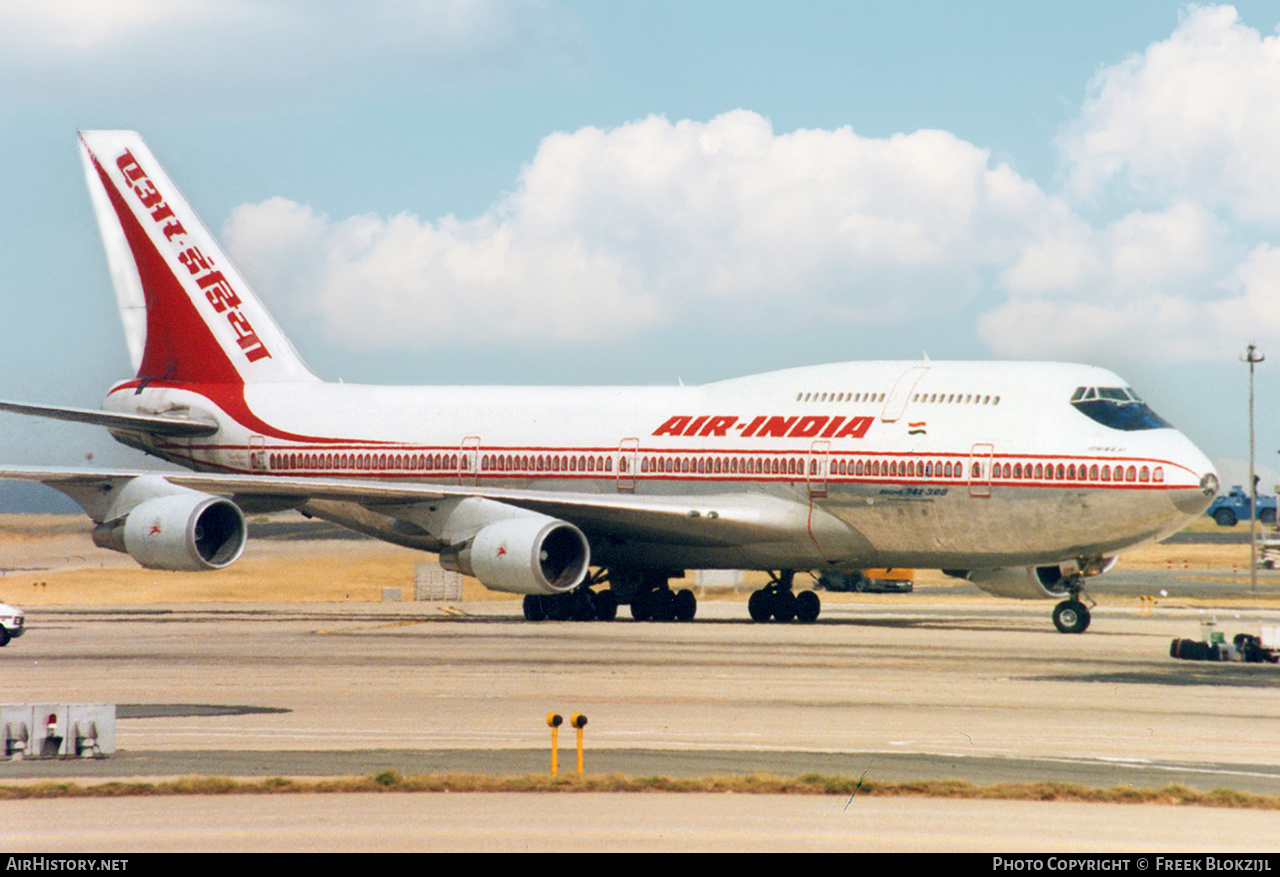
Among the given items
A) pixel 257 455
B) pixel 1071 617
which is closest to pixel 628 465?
pixel 1071 617

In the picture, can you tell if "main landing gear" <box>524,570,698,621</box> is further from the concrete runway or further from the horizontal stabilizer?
the horizontal stabilizer

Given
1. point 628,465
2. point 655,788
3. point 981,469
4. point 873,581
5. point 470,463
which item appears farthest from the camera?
point 873,581

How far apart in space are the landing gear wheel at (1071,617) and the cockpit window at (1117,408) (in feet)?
15.0

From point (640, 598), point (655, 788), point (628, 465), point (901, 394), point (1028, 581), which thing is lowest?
point (655, 788)

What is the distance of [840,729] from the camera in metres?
A: 19.0

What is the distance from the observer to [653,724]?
19.4 m

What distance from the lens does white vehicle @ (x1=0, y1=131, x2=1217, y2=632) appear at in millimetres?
34656

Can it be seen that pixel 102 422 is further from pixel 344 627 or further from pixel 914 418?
pixel 914 418

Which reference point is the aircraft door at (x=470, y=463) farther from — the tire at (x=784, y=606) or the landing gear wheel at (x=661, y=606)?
the tire at (x=784, y=606)

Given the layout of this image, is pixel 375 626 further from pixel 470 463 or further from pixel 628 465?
pixel 628 465

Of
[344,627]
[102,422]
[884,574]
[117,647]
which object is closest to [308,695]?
[117,647]

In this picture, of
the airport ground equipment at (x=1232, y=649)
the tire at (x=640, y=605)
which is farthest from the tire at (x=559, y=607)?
the airport ground equipment at (x=1232, y=649)

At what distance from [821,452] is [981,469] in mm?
3826

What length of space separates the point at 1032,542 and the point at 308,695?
18140 millimetres
